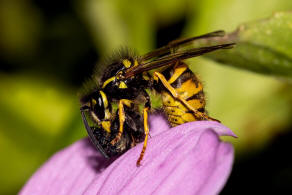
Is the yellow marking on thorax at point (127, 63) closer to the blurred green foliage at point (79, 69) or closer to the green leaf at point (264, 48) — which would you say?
the green leaf at point (264, 48)

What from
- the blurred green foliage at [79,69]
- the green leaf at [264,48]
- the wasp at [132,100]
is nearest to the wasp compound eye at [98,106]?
the wasp at [132,100]

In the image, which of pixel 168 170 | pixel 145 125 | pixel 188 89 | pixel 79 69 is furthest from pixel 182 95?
pixel 79 69

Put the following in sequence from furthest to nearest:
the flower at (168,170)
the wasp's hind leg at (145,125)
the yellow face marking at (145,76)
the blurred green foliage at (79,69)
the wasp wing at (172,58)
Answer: the blurred green foliage at (79,69)
the yellow face marking at (145,76)
the wasp wing at (172,58)
the wasp's hind leg at (145,125)
the flower at (168,170)

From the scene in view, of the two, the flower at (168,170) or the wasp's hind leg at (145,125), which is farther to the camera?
the wasp's hind leg at (145,125)

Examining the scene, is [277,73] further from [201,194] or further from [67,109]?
[67,109]

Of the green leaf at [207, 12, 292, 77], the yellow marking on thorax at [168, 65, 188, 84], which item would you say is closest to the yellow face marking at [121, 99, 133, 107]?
the yellow marking on thorax at [168, 65, 188, 84]

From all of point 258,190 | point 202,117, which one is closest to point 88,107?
point 202,117
